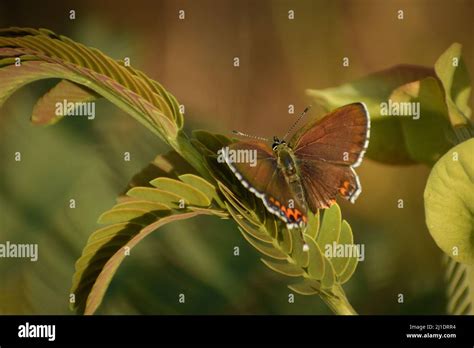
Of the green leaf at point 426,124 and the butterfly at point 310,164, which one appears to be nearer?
the butterfly at point 310,164

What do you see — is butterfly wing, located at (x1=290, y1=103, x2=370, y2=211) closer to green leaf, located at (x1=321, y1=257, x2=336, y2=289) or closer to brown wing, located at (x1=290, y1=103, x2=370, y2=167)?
brown wing, located at (x1=290, y1=103, x2=370, y2=167)

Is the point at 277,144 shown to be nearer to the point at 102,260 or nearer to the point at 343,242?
the point at 343,242

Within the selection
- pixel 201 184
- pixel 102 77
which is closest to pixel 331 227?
pixel 201 184

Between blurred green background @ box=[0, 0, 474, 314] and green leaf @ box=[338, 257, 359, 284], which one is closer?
green leaf @ box=[338, 257, 359, 284]

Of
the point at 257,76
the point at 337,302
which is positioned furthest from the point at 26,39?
the point at 337,302

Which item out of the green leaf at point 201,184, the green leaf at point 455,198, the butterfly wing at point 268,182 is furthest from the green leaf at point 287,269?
the green leaf at point 455,198

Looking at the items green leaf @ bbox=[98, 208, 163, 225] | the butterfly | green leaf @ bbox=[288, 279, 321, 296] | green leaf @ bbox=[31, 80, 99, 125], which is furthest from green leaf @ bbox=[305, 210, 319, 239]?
green leaf @ bbox=[31, 80, 99, 125]

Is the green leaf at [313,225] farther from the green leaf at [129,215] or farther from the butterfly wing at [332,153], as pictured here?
the green leaf at [129,215]
